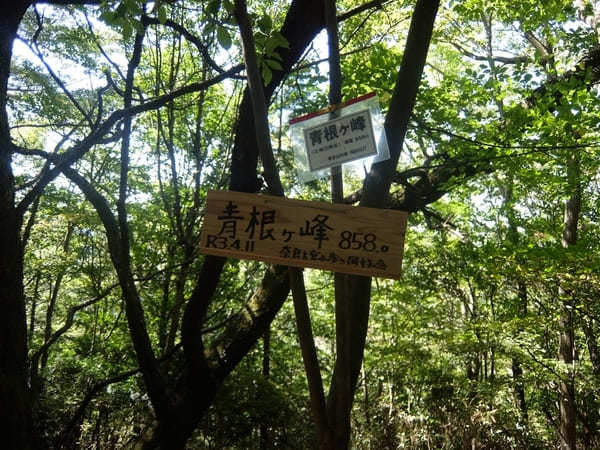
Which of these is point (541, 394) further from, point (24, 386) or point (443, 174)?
point (24, 386)

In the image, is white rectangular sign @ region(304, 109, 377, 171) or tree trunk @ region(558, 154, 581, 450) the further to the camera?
tree trunk @ region(558, 154, 581, 450)

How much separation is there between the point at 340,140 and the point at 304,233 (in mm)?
370

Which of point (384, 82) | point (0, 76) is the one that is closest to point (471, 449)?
point (384, 82)

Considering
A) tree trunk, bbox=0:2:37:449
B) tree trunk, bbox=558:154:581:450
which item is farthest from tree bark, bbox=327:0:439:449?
tree trunk, bbox=558:154:581:450

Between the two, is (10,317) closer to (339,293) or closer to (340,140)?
(339,293)

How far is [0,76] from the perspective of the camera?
2131 mm

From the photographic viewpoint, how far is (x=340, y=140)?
1.41 metres

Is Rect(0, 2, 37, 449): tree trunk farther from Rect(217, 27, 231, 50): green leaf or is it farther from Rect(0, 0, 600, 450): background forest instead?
Rect(217, 27, 231, 50): green leaf

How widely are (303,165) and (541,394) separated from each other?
843 cm

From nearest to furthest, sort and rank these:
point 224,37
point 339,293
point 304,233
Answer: point 304,233 < point 339,293 < point 224,37

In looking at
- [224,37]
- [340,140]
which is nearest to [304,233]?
[340,140]

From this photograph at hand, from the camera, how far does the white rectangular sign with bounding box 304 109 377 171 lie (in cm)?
138

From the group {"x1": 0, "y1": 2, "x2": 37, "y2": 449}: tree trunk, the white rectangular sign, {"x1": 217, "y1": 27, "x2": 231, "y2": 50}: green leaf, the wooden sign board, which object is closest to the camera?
the wooden sign board

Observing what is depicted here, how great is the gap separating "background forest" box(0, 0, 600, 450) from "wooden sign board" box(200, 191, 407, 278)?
165 millimetres
